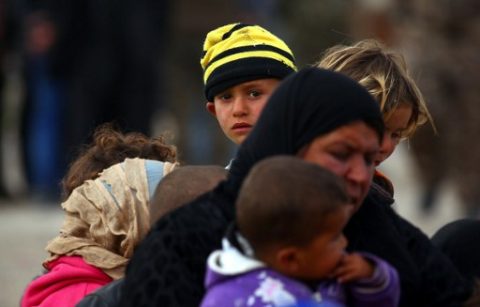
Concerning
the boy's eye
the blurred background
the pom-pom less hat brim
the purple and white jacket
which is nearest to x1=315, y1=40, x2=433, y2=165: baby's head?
the pom-pom less hat brim

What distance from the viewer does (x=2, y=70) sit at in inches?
555

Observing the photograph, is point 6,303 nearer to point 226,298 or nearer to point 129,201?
point 129,201

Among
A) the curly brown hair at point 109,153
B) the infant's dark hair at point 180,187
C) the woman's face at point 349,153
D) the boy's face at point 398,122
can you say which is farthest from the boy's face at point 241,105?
the woman's face at point 349,153

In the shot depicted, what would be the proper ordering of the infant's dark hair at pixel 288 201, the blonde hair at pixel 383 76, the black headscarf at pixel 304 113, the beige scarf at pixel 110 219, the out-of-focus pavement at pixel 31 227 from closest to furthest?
the infant's dark hair at pixel 288 201 < the black headscarf at pixel 304 113 < the beige scarf at pixel 110 219 < the blonde hair at pixel 383 76 < the out-of-focus pavement at pixel 31 227

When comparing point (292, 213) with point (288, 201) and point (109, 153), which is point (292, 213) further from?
point (109, 153)

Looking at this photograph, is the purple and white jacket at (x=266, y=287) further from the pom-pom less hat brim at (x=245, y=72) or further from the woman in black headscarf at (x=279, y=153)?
the pom-pom less hat brim at (x=245, y=72)

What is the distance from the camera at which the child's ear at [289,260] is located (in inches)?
131

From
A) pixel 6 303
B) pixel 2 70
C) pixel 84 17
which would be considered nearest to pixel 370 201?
pixel 6 303

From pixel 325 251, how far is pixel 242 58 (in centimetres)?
157

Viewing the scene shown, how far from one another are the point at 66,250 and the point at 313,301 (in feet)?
3.54

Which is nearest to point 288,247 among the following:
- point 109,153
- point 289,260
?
point 289,260

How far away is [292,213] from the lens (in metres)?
3.28

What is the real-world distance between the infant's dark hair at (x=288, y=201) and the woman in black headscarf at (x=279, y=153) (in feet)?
0.46

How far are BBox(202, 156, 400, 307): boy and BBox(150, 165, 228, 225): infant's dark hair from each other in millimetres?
389
